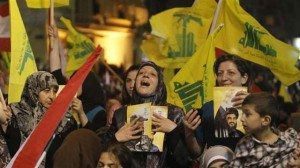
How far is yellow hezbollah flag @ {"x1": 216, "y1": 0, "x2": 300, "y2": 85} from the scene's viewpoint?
742 cm

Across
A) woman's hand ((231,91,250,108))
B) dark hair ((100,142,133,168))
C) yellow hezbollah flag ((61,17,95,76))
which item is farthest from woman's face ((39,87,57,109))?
yellow hezbollah flag ((61,17,95,76))

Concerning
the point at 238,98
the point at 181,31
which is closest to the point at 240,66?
the point at 238,98

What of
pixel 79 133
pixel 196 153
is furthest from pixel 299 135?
pixel 79 133

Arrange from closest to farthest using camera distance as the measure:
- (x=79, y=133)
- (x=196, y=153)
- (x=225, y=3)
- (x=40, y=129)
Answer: (x=40, y=129) → (x=79, y=133) → (x=196, y=153) → (x=225, y=3)

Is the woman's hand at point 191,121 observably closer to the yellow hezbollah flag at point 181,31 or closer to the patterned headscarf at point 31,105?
the patterned headscarf at point 31,105

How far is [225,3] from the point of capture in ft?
24.8

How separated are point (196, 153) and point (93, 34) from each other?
24.2 metres

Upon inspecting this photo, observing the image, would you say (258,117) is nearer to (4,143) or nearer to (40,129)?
(40,129)

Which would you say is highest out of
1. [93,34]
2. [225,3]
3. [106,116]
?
[225,3]

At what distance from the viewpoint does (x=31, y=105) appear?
5824 mm

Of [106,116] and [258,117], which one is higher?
[258,117]

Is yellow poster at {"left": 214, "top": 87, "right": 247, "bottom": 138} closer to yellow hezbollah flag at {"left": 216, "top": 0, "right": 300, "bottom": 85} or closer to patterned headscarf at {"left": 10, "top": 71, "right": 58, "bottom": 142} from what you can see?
patterned headscarf at {"left": 10, "top": 71, "right": 58, "bottom": 142}

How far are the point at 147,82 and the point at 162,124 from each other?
0.32 meters

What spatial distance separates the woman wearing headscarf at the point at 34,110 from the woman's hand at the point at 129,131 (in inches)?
19.0
